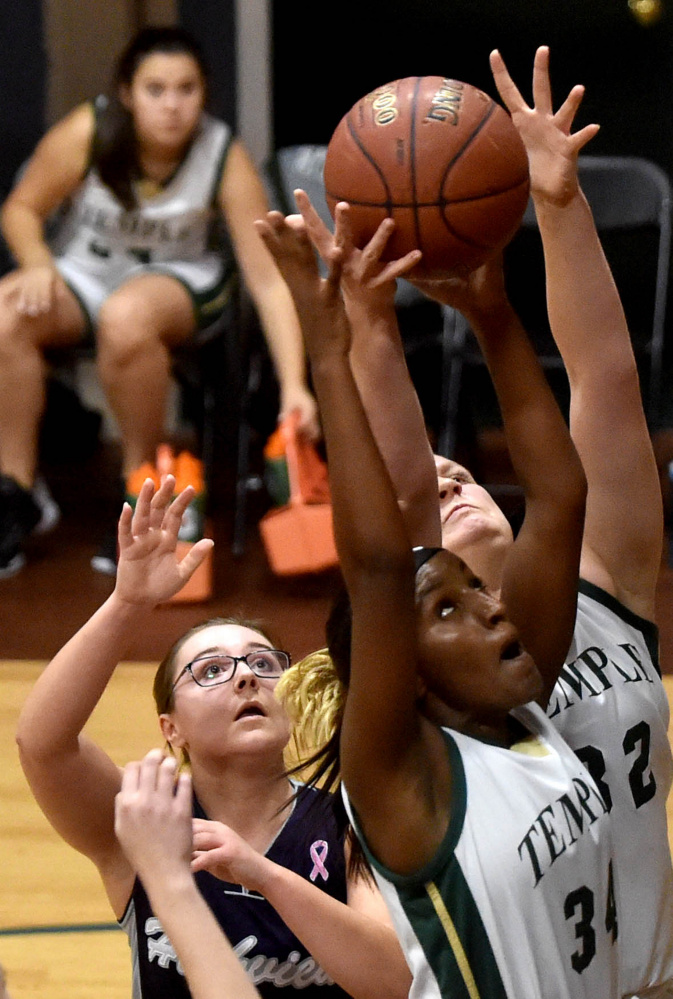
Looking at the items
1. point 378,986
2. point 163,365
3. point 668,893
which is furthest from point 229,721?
point 163,365

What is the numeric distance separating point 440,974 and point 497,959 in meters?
0.07

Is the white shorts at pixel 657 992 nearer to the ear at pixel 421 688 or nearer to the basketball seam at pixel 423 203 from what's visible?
the ear at pixel 421 688

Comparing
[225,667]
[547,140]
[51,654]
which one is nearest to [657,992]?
[225,667]

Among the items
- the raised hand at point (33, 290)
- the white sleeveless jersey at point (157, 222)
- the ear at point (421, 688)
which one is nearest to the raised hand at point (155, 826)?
the ear at point (421, 688)

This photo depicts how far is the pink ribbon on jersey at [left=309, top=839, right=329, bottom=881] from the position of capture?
2150 mm

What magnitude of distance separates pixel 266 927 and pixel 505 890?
26.2 inches

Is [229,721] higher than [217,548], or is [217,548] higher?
[229,721]

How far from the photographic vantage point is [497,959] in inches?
62.0

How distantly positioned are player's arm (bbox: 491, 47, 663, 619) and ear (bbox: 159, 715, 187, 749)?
2.19 feet

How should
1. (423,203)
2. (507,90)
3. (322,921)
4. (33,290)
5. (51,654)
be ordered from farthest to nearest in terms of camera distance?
(33,290) → (51,654) → (507,90) → (423,203) → (322,921)

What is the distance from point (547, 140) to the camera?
206cm

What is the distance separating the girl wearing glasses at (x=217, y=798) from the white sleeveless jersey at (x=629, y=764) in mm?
312

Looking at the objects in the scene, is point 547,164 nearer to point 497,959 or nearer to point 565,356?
point 565,356

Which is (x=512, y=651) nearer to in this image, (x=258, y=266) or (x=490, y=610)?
(x=490, y=610)
